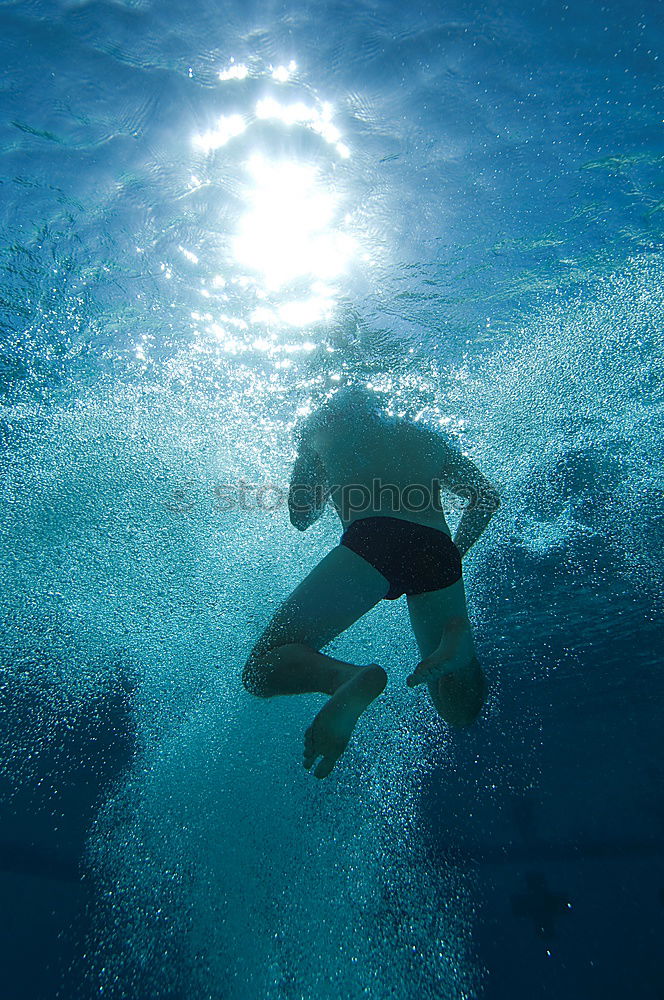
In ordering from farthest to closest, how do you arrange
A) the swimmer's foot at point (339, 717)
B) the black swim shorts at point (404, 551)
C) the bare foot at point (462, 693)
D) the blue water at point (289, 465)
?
the blue water at point (289, 465), the bare foot at point (462, 693), the black swim shorts at point (404, 551), the swimmer's foot at point (339, 717)

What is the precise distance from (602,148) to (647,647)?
1221 centimetres

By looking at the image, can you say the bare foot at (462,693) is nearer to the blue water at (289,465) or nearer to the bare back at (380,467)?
the bare back at (380,467)

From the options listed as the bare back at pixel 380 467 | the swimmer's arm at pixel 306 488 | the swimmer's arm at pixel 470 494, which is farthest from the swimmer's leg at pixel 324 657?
the swimmer's arm at pixel 470 494

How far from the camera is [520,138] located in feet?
13.1

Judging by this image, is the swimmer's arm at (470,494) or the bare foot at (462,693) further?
the swimmer's arm at (470,494)

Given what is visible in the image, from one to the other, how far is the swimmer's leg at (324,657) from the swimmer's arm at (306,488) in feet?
2.57

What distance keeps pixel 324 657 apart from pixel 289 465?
491 centimetres

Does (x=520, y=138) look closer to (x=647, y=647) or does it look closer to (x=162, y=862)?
(x=647, y=647)

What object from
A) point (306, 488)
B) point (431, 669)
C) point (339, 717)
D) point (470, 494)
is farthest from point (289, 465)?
point (339, 717)

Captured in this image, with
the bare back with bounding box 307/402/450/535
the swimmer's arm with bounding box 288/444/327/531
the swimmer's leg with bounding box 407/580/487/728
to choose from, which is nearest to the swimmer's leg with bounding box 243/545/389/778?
the bare back with bounding box 307/402/450/535

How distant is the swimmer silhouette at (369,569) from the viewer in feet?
6.37

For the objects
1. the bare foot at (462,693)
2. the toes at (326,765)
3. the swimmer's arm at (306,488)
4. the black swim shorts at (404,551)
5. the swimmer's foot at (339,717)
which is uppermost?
the swimmer's arm at (306,488)

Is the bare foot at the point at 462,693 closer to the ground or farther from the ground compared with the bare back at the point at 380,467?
closer to the ground

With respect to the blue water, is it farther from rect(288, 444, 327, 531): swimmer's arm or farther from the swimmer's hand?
the swimmer's hand
